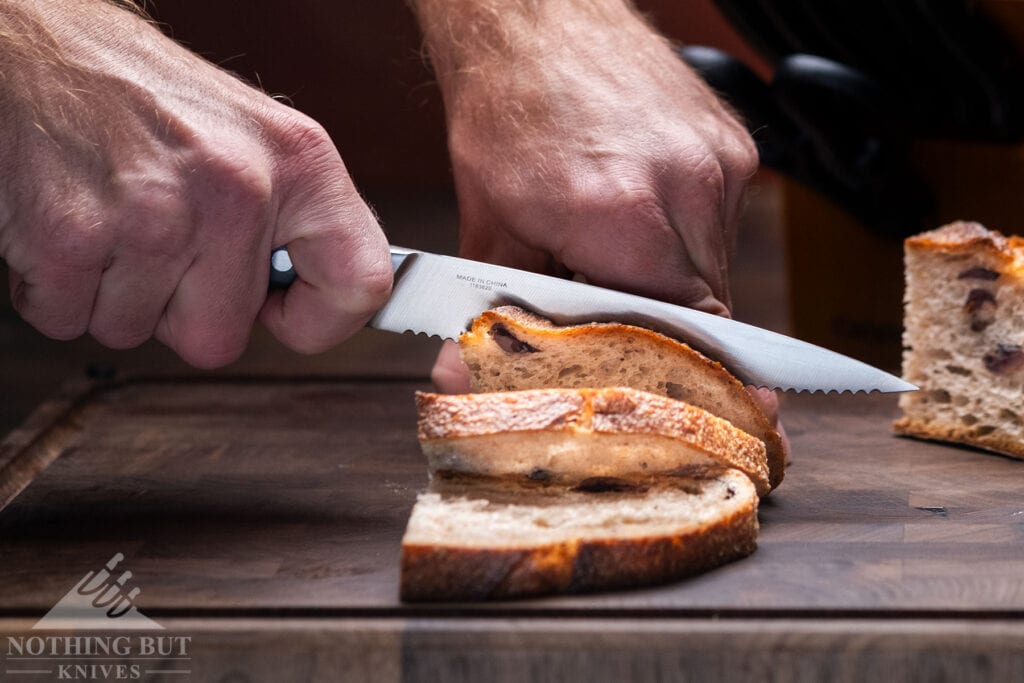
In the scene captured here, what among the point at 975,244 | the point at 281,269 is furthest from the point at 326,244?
the point at 975,244

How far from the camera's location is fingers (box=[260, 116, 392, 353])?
1.73 metres

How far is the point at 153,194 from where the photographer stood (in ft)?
5.22

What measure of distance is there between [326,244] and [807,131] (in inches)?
56.7

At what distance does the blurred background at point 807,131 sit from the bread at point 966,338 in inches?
23.6

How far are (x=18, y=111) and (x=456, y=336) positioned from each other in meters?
0.72

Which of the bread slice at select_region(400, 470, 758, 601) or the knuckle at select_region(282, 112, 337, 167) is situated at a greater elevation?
the knuckle at select_region(282, 112, 337, 167)

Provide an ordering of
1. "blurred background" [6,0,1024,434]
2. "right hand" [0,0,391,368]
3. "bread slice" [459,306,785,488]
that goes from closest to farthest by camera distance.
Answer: "right hand" [0,0,391,368]
"bread slice" [459,306,785,488]
"blurred background" [6,0,1024,434]

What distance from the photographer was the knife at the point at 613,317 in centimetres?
190

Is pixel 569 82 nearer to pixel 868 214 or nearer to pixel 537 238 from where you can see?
pixel 537 238

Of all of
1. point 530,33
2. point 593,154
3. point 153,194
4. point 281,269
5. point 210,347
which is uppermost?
point 530,33

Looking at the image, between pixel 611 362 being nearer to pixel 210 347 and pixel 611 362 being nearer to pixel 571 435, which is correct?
pixel 571 435

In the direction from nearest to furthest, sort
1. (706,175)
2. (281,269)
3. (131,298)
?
(131,298), (281,269), (706,175)

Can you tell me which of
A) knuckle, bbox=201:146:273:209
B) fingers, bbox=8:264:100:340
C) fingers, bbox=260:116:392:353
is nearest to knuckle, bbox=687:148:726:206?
fingers, bbox=260:116:392:353

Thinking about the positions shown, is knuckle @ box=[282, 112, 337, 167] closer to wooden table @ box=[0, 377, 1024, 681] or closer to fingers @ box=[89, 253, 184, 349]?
fingers @ box=[89, 253, 184, 349]
